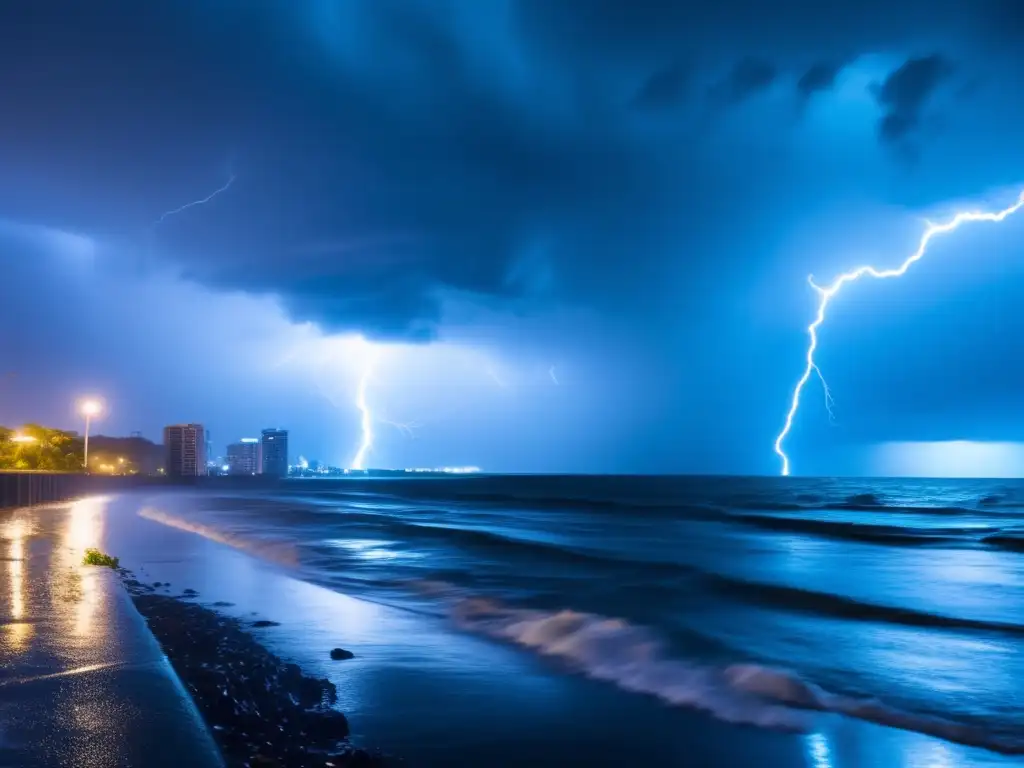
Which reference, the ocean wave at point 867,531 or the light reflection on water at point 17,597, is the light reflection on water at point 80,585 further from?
the ocean wave at point 867,531

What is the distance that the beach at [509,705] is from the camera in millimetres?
6297

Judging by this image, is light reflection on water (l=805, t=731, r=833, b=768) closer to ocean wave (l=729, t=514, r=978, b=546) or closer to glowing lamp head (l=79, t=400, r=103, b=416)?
ocean wave (l=729, t=514, r=978, b=546)

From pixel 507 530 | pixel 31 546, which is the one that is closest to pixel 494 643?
pixel 31 546

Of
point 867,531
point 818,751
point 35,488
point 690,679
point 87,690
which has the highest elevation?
point 87,690

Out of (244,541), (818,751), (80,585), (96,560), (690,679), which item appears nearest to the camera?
(818,751)

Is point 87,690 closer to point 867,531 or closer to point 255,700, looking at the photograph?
point 255,700

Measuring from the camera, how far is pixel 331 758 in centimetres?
532

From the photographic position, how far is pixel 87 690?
203 inches

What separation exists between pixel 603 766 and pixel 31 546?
48.1 feet

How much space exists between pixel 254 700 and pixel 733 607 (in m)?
10.7

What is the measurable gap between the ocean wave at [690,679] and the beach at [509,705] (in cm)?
4

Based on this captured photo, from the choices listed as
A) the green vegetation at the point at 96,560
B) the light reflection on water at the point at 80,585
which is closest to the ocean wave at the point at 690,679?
the light reflection on water at the point at 80,585

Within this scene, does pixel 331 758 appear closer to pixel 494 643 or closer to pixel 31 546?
pixel 494 643

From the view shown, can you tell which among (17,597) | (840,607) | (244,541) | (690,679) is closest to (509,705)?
(690,679)
